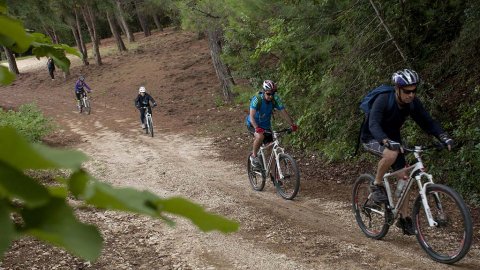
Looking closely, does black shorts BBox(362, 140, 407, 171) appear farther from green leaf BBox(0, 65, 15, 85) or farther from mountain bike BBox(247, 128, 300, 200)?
green leaf BBox(0, 65, 15, 85)

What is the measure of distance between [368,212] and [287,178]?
224 cm

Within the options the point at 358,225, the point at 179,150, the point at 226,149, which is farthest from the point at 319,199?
the point at 179,150

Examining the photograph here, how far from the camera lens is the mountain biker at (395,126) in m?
4.96

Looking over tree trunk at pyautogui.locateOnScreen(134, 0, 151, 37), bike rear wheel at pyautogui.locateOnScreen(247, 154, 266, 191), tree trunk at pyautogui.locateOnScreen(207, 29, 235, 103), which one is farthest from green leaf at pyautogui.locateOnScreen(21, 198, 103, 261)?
tree trunk at pyautogui.locateOnScreen(134, 0, 151, 37)

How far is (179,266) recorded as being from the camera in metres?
5.31

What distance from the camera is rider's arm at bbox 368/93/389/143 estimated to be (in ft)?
16.4

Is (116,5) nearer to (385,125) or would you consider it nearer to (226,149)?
(226,149)

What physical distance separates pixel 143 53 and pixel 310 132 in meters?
25.2

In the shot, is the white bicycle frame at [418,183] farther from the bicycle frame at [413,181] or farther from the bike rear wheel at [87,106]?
the bike rear wheel at [87,106]

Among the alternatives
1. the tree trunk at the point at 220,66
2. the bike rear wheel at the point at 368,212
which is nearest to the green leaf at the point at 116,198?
the bike rear wheel at the point at 368,212

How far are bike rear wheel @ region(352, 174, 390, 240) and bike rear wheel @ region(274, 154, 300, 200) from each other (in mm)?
1641

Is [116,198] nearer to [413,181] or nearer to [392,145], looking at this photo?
[392,145]

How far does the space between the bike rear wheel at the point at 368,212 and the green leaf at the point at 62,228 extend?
549 centimetres

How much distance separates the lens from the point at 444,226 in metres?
5.07
